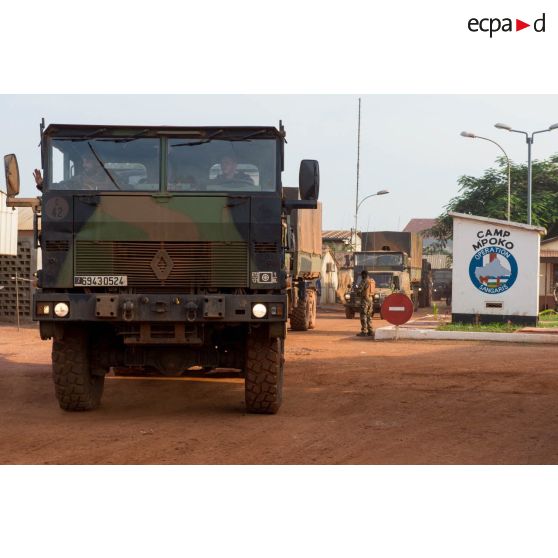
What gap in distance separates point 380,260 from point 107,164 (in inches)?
963

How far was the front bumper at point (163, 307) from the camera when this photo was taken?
960cm

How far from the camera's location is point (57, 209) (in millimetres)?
9875

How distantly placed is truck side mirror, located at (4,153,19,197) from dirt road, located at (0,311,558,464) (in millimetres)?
2452

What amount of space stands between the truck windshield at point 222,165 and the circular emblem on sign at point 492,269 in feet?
44.6

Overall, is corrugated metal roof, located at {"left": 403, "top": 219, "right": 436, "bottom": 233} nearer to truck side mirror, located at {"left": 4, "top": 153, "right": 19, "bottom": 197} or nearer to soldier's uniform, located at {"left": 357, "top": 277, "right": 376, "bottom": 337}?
soldier's uniform, located at {"left": 357, "top": 277, "right": 376, "bottom": 337}

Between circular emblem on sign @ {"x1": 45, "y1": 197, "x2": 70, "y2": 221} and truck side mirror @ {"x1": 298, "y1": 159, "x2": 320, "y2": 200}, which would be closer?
circular emblem on sign @ {"x1": 45, "y1": 197, "x2": 70, "y2": 221}

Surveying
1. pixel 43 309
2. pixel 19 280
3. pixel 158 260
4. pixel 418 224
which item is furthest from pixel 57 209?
pixel 418 224

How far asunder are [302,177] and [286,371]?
17.6ft

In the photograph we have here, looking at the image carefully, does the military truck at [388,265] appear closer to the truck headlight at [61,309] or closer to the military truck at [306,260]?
the military truck at [306,260]

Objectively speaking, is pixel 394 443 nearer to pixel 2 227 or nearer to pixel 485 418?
pixel 485 418

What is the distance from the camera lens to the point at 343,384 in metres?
13.3

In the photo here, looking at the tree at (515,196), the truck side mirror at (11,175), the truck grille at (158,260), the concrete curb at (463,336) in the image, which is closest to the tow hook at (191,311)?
the truck grille at (158,260)

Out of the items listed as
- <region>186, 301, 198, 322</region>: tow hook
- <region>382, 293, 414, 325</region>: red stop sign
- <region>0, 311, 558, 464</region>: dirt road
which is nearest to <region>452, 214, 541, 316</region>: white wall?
<region>382, 293, 414, 325</region>: red stop sign

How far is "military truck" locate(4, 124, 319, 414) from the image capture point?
9703mm
